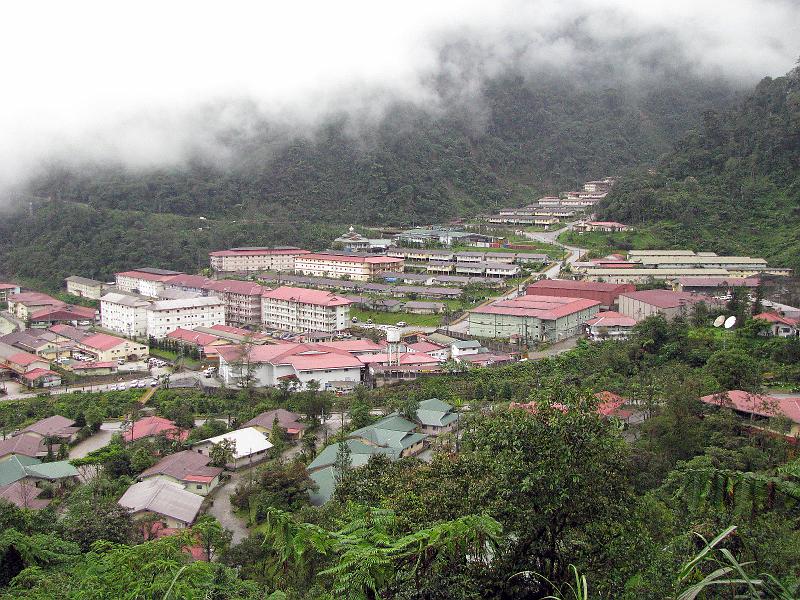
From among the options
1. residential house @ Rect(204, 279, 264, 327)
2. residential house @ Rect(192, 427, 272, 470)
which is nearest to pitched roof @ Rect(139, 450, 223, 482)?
residential house @ Rect(192, 427, 272, 470)

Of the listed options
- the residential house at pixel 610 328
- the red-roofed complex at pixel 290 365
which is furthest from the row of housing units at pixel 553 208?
the red-roofed complex at pixel 290 365

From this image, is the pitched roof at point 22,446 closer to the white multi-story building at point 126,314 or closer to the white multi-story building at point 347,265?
the white multi-story building at point 126,314

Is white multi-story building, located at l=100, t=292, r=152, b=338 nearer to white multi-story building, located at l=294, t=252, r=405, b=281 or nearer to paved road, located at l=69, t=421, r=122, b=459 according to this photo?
white multi-story building, located at l=294, t=252, r=405, b=281

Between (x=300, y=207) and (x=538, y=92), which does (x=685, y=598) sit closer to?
Answer: (x=300, y=207)

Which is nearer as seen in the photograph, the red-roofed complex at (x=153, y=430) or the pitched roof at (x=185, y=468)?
the pitched roof at (x=185, y=468)

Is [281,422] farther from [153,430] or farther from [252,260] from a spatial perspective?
[252,260]

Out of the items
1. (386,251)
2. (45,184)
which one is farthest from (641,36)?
(45,184)

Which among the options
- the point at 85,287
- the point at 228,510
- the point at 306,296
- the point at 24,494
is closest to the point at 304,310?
the point at 306,296
